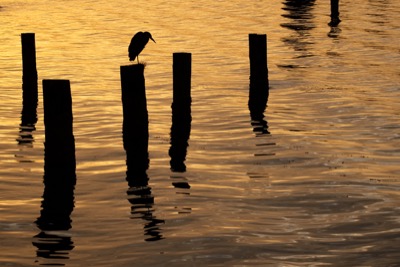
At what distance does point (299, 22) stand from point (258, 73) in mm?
20051

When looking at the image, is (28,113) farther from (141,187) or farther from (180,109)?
(141,187)

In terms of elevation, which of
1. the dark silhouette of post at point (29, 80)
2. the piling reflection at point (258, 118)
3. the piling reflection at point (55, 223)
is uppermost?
the dark silhouette of post at point (29, 80)

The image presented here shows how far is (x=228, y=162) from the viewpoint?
17797 millimetres

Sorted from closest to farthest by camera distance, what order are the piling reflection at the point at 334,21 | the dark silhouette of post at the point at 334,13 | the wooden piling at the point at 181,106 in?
the wooden piling at the point at 181,106
the piling reflection at the point at 334,21
the dark silhouette of post at the point at 334,13

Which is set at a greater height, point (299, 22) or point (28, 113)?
point (299, 22)

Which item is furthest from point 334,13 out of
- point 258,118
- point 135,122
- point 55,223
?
point 55,223

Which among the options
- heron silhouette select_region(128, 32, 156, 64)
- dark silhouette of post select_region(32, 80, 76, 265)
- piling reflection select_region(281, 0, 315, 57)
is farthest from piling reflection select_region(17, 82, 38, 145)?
piling reflection select_region(281, 0, 315, 57)

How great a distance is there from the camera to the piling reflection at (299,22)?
34750 mm

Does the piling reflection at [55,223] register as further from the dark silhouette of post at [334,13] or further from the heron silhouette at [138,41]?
the dark silhouette of post at [334,13]

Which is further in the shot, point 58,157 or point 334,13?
point 334,13

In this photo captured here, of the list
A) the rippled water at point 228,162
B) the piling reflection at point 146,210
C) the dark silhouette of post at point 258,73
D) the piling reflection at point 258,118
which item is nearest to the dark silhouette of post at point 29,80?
the rippled water at point 228,162

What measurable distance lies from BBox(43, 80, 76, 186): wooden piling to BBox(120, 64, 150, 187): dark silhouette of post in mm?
1376

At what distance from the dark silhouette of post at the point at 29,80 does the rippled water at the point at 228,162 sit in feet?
0.84

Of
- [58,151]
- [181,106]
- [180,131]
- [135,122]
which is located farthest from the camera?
[180,131]
